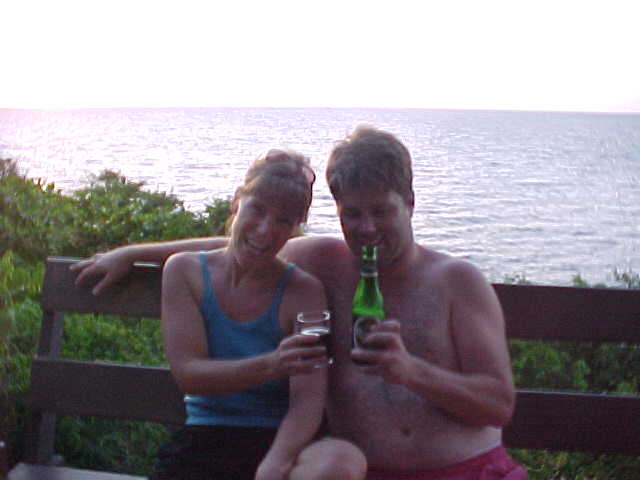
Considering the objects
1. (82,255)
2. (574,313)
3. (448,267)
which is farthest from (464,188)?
(448,267)

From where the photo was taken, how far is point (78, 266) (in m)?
2.83

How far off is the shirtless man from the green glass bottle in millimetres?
46

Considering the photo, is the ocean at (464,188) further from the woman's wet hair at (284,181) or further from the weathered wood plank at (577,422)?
the weathered wood plank at (577,422)

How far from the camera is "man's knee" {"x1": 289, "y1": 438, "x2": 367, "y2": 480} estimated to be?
1.91 metres

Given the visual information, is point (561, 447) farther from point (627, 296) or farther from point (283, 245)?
point (283, 245)

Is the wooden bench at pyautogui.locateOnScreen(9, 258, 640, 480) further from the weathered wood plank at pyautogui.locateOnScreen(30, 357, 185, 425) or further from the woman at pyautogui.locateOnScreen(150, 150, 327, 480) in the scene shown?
the woman at pyautogui.locateOnScreen(150, 150, 327, 480)

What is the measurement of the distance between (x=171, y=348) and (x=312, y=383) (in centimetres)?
47

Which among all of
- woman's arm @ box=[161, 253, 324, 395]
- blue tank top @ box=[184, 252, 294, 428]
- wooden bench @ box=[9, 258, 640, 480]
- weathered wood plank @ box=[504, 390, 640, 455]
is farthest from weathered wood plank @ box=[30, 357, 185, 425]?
weathered wood plank @ box=[504, 390, 640, 455]

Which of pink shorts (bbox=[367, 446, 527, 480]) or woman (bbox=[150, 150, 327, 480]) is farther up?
woman (bbox=[150, 150, 327, 480])

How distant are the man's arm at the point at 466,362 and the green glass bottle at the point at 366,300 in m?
0.15

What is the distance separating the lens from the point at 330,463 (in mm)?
1933

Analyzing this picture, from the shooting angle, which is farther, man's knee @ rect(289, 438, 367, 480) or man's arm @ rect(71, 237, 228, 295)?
man's arm @ rect(71, 237, 228, 295)

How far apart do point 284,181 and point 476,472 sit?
1.08 metres

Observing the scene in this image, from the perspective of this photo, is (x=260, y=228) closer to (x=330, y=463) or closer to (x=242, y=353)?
(x=242, y=353)
